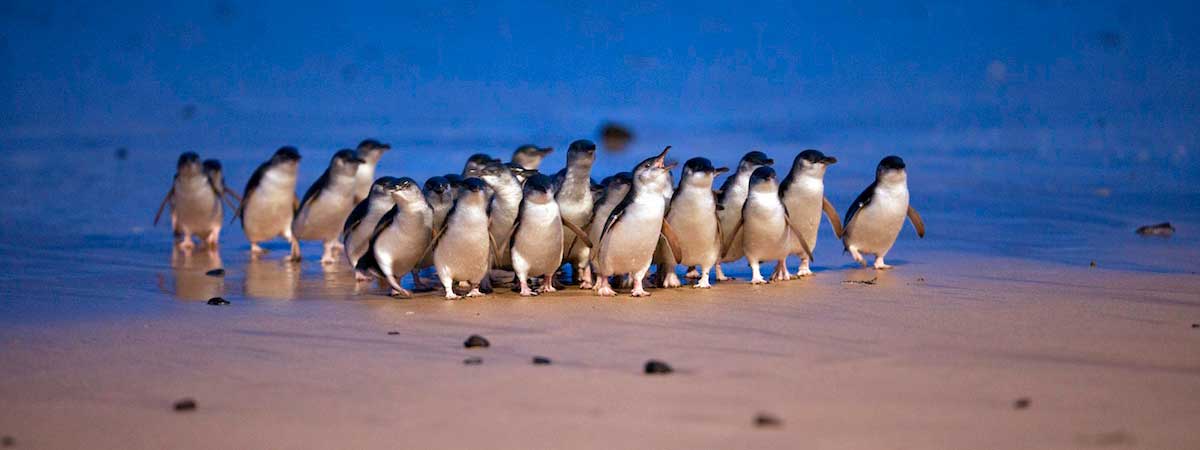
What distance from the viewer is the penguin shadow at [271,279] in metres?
7.28

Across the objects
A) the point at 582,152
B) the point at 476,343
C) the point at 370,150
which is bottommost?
the point at 476,343

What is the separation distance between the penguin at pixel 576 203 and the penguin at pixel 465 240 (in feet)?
1.92

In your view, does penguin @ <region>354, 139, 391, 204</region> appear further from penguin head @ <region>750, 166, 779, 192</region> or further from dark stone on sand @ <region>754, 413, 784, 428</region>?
dark stone on sand @ <region>754, 413, 784, 428</region>

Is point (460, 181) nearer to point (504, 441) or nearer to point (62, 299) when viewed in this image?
point (62, 299)

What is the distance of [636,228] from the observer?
700cm

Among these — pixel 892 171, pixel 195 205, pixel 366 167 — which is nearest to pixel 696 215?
pixel 892 171

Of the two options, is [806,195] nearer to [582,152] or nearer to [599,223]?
[599,223]

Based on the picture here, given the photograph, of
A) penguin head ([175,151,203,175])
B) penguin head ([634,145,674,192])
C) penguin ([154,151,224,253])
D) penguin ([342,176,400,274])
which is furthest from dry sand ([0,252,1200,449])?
penguin head ([175,151,203,175])

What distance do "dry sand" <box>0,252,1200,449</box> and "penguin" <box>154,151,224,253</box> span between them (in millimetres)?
3546

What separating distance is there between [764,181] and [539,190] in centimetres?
131

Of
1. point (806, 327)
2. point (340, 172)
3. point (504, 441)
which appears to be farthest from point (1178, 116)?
point (504, 441)

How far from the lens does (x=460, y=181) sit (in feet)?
23.1

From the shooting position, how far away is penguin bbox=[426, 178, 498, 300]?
6930mm

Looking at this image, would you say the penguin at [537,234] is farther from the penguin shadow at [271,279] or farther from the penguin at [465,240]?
the penguin shadow at [271,279]
